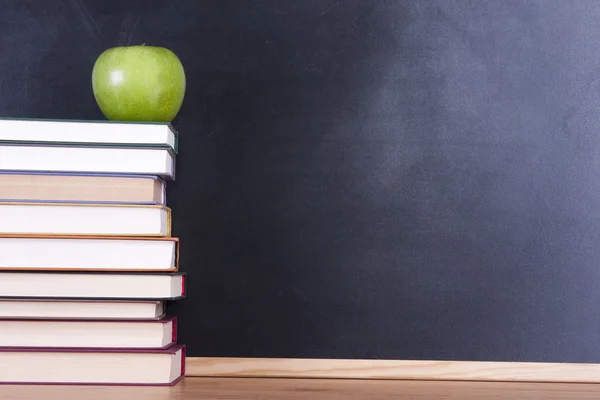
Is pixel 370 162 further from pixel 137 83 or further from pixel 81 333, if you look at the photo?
pixel 81 333

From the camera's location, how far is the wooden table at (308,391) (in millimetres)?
1495

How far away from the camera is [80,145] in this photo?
1.59 m

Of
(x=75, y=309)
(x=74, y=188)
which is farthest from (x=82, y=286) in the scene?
(x=74, y=188)

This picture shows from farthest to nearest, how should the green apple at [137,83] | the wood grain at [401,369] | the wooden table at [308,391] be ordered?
the wood grain at [401,369], the green apple at [137,83], the wooden table at [308,391]

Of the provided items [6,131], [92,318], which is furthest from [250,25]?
[92,318]

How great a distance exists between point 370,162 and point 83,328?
0.67 metres

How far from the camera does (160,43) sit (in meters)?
1.83

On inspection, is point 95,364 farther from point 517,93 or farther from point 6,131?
point 517,93

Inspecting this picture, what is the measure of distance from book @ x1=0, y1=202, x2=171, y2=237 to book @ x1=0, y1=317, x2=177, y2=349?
16 cm

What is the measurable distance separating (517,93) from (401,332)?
556 mm

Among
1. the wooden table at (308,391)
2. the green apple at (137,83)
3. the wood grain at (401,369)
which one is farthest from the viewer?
the wood grain at (401,369)

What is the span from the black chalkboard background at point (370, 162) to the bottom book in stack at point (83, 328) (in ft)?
0.67

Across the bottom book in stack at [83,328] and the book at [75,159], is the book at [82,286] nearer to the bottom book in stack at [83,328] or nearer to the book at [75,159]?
the bottom book in stack at [83,328]

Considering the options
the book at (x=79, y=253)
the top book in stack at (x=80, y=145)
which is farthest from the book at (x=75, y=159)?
the book at (x=79, y=253)
